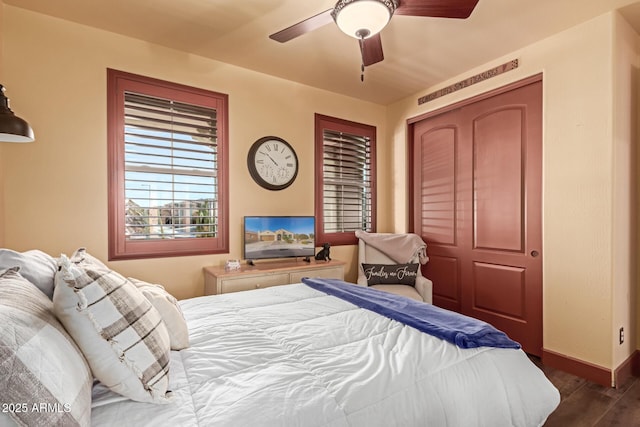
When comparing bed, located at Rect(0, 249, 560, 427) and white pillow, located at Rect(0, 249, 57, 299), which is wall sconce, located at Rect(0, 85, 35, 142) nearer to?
white pillow, located at Rect(0, 249, 57, 299)

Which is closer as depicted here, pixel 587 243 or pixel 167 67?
pixel 587 243

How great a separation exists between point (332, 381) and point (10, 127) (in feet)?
5.46

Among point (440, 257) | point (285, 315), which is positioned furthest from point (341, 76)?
point (285, 315)

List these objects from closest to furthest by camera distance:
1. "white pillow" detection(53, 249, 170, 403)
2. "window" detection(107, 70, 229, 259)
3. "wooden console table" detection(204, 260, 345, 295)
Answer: "white pillow" detection(53, 249, 170, 403) < "window" detection(107, 70, 229, 259) < "wooden console table" detection(204, 260, 345, 295)

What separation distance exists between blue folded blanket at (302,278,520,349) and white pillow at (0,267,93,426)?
128 centimetres

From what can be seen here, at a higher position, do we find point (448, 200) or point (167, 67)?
point (167, 67)

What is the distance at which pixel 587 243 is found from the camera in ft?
7.76

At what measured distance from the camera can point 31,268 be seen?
1.06 metres

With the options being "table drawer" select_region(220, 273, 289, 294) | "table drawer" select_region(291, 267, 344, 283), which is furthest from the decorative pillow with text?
"table drawer" select_region(220, 273, 289, 294)

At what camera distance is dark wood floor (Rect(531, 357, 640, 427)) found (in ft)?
6.18

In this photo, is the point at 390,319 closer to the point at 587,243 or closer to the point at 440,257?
the point at 587,243

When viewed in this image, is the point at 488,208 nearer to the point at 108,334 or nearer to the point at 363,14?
the point at 363,14

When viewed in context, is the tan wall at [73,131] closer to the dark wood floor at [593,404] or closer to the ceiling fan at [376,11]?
the ceiling fan at [376,11]

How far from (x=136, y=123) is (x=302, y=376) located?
2.49m
